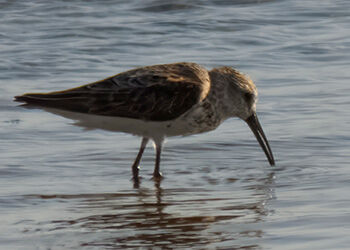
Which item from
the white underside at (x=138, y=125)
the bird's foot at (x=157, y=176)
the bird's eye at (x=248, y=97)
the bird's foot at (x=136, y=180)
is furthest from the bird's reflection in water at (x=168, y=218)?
the bird's eye at (x=248, y=97)

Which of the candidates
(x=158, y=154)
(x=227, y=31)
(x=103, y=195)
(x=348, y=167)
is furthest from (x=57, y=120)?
(x=227, y=31)

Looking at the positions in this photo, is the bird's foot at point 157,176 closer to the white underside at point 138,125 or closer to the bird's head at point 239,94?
the white underside at point 138,125

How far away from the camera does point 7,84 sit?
12117mm

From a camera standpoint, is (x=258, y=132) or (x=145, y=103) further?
(x=258, y=132)

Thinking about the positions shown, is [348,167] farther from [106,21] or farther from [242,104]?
[106,21]

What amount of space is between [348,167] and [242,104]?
48.0 inches

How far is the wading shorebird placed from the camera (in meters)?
7.88

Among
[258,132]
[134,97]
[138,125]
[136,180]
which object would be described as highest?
[134,97]

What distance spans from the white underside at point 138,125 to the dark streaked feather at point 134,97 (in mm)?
63

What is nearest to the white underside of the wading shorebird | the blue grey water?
the wading shorebird

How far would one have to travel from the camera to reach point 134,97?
7.92 meters

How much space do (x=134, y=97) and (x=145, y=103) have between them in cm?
11

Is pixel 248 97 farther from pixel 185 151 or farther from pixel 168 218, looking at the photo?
pixel 168 218

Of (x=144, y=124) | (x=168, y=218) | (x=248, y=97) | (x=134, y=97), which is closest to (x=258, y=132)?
(x=248, y=97)
